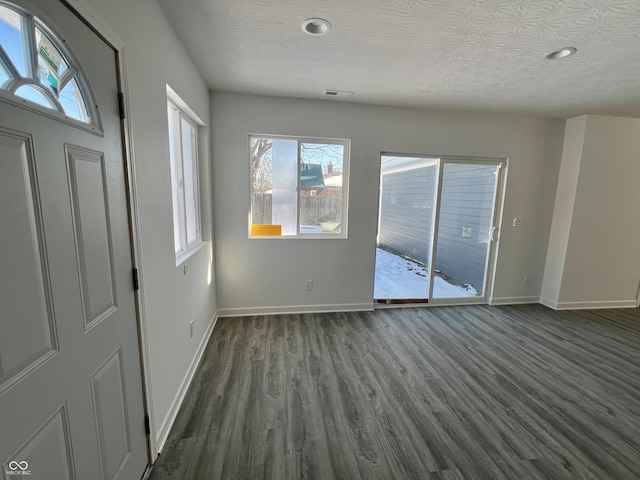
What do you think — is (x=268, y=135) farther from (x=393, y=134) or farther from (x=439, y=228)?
(x=439, y=228)

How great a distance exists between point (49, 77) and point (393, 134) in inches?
123

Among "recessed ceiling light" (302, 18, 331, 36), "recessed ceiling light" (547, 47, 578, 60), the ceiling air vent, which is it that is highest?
the ceiling air vent

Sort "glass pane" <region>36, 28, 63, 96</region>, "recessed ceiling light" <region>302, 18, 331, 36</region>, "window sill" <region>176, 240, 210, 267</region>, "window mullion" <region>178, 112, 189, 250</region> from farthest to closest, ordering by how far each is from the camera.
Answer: "window mullion" <region>178, 112, 189, 250</region> → "window sill" <region>176, 240, 210, 267</region> → "recessed ceiling light" <region>302, 18, 331, 36</region> → "glass pane" <region>36, 28, 63, 96</region>

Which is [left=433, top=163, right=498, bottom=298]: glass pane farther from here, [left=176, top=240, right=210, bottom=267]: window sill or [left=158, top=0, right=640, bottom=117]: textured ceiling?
[left=176, top=240, right=210, bottom=267]: window sill

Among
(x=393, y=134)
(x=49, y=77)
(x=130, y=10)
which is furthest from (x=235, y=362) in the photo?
(x=393, y=134)

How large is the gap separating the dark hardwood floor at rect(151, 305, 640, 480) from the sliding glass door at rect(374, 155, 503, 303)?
729mm

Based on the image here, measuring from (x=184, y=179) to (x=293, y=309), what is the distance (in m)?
2.01

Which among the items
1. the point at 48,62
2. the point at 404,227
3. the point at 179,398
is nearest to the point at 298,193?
the point at 404,227

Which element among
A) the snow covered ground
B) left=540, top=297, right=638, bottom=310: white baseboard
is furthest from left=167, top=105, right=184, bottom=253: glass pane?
left=540, top=297, right=638, bottom=310: white baseboard

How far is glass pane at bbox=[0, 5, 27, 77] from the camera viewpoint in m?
0.70

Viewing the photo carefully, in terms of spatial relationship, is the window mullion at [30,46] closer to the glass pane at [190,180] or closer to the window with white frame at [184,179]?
the window with white frame at [184,179]

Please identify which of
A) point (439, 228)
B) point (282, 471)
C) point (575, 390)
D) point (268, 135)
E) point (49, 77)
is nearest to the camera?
point (49, 77)

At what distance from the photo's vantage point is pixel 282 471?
1458mm

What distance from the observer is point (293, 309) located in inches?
135
